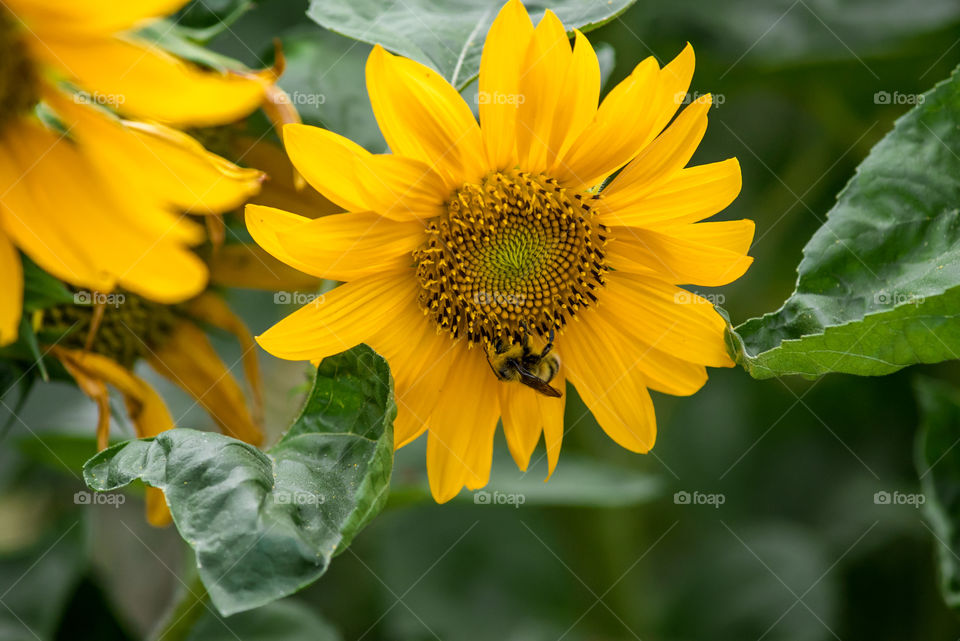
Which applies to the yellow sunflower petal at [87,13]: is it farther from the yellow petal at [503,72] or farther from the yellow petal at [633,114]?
the yellow petal at [633,114]

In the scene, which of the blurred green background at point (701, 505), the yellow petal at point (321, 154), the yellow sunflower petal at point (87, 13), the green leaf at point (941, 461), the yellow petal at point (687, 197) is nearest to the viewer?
the yellow sunflower petal at point (87, 13)

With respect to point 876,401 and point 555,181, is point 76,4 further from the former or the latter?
point 876,401

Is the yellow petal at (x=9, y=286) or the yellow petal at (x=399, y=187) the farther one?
the yellow petal at (x=399, y=187)

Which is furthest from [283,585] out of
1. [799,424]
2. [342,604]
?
[799,424]

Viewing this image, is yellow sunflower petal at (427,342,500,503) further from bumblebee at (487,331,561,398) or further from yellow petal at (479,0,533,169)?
yellow petal at (479,0,533,169)

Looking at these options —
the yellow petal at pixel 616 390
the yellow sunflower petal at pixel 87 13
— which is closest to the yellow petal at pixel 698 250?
the yellow petal at pixel 616 390

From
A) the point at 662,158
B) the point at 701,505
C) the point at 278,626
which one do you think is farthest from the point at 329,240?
the point at 701,505

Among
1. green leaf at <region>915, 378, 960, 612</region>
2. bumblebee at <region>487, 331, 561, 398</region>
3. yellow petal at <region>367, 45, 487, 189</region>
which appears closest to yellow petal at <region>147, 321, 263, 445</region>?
bumblebee at <region>487, 331, 561, 398</region>
